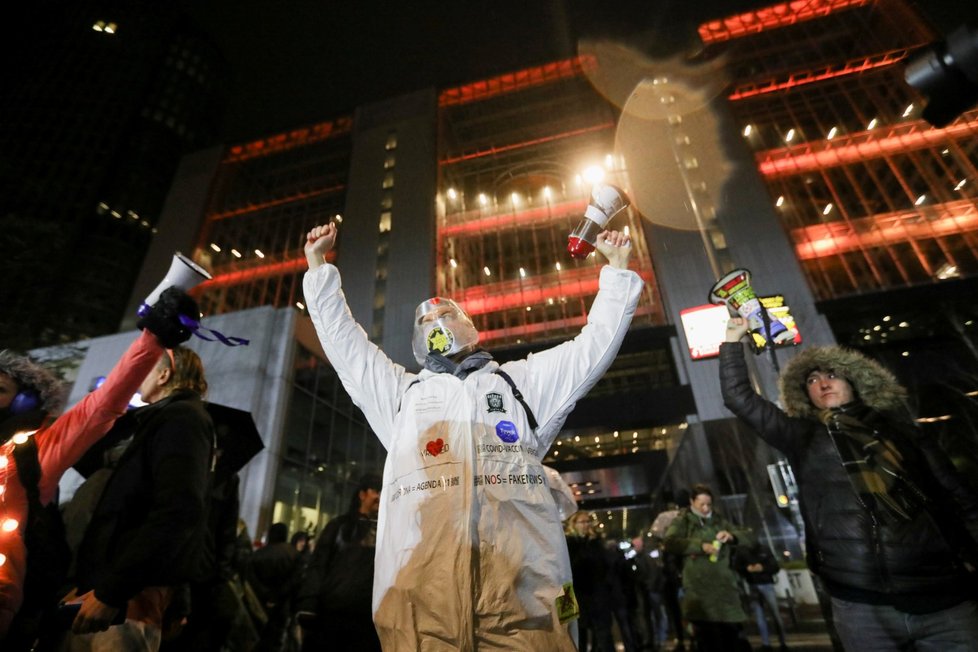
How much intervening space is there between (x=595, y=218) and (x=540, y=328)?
62.8ft

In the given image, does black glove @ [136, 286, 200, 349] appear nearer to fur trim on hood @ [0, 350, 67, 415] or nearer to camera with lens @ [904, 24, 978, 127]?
fur trim on hood @ [0, 350, 67, 415]

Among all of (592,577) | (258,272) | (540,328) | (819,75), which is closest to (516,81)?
(819,75)

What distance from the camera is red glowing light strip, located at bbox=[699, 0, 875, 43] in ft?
83.3

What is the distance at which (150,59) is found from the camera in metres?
48.1

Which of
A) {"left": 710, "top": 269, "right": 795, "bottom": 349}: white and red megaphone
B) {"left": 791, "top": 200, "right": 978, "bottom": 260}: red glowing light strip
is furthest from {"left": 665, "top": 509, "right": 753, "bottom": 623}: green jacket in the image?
{"left": 791, "top": 200, "right": 978, "bottom": 260}: red glowing light strip

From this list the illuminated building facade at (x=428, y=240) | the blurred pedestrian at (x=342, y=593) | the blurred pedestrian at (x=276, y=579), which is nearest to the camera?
the blurred pedestrian at (x=342, y=593)

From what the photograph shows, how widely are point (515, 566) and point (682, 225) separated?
2281cm

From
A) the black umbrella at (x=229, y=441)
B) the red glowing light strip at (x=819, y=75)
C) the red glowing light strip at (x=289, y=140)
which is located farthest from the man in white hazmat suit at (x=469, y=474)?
the red glowing light strip at (x=289, y=140)

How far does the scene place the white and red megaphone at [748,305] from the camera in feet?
10.6

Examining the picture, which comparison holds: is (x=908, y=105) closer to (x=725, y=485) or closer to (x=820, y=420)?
(x=725, y=485)

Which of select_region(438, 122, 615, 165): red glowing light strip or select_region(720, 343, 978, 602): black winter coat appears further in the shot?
select_region(438, 122, 615, 165): red glowing light strip

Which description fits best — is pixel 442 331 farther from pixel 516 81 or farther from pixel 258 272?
pixel 516 81

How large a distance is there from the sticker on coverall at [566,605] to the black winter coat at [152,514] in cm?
172

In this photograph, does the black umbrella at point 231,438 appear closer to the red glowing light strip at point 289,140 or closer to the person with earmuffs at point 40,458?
the person with earmuffs at point 40,458
